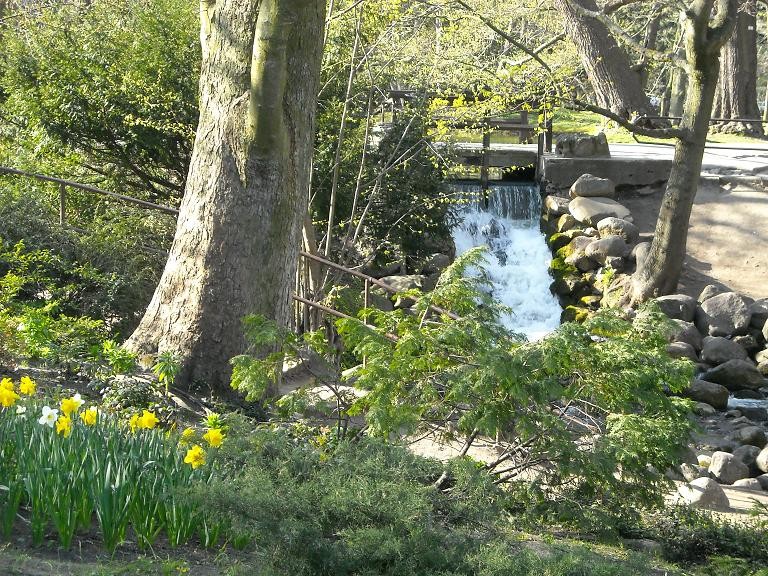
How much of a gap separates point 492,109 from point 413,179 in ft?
5.68

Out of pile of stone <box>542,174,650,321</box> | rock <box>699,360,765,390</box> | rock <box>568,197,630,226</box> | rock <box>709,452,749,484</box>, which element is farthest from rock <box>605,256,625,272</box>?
rock <box>709,452,749,484</box>

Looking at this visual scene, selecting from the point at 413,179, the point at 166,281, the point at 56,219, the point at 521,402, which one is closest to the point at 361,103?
the point at 413,179

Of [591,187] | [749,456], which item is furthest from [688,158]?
[749,456]

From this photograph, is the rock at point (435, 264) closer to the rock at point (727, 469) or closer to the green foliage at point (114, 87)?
the green foliage at point (114, 87)

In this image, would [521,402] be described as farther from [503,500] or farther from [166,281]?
[166,281]

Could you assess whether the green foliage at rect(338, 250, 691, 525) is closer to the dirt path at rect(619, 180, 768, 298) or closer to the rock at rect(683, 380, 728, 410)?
the rock at rect(683, 380, 728, 410)

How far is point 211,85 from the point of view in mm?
8148

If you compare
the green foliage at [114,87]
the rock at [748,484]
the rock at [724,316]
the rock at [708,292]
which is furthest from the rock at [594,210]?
the rock at [748,484]

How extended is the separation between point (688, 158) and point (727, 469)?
636 cm

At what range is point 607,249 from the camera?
1800 cm

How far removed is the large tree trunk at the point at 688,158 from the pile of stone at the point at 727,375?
576 mm

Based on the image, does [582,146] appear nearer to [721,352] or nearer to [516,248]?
[516,248]

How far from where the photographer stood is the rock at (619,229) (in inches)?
726

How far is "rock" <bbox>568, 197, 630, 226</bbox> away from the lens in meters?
19.0
